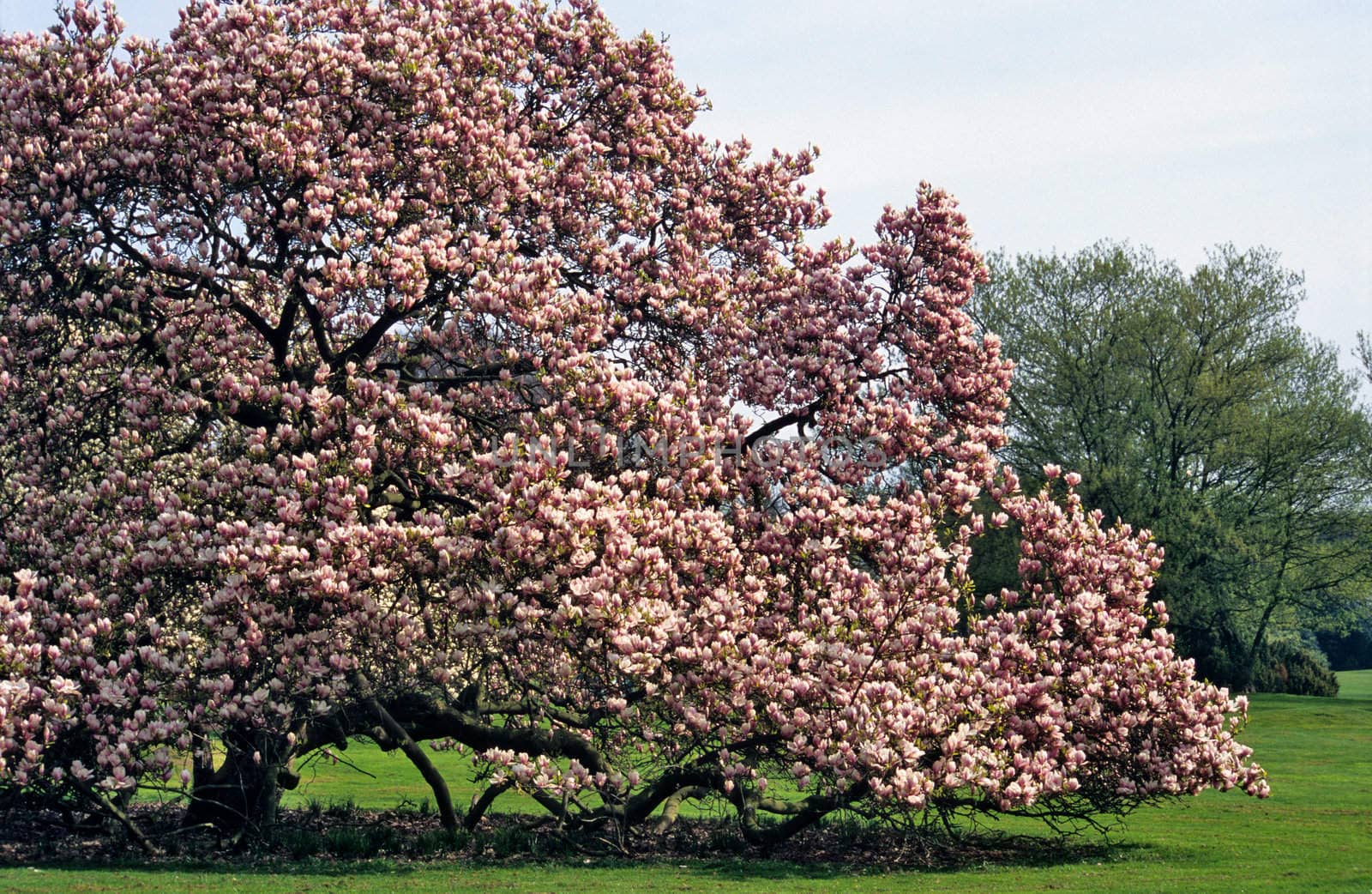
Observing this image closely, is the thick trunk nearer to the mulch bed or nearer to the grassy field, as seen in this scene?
the mulch bed

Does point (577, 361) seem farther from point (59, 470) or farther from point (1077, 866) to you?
point (1077, 866)

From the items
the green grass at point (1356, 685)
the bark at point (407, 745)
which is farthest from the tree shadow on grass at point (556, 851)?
the green grass at point (1356, 685)

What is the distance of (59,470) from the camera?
17250 mm

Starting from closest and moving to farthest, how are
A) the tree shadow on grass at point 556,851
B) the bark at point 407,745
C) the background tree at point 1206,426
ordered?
the bark at point 407,745 → the tree shadow on grass at point 556,851 → the background tree at point 1206,426

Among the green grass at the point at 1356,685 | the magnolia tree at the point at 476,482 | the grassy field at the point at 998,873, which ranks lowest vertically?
the grassy field at the point at 998,873

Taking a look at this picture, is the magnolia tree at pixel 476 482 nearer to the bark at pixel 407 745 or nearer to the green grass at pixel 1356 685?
the bark at pixel 407 745

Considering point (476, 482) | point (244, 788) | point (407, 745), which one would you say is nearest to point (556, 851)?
point (407, 745)

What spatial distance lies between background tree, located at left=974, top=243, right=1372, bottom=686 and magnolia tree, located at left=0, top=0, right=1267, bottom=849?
33.5 meters

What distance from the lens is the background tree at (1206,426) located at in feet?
166

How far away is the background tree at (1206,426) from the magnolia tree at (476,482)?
33.5m

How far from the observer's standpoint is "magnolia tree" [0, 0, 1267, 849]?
48.8ft

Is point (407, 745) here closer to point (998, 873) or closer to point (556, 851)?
point (556, 851)

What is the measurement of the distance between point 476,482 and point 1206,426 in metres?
44.8

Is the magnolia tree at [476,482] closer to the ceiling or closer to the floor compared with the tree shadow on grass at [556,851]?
closer to the ceiling
